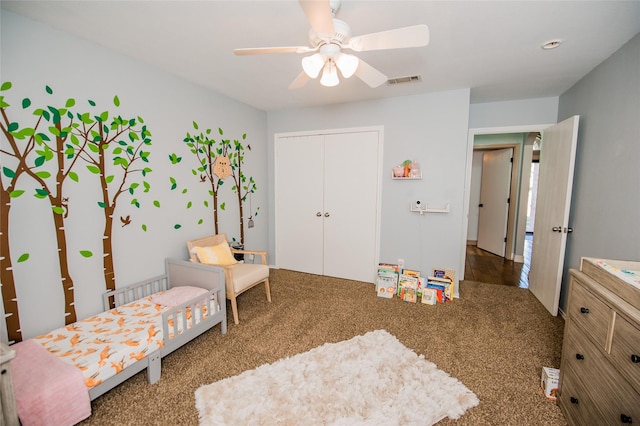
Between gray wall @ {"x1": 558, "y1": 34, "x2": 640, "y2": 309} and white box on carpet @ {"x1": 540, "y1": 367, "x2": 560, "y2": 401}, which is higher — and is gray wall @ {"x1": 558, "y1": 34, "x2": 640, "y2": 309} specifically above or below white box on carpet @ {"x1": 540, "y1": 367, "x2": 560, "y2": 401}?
above

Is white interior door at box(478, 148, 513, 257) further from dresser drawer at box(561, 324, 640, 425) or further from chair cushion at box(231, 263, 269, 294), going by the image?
chair cushion at box(231, 263, 269, 294)

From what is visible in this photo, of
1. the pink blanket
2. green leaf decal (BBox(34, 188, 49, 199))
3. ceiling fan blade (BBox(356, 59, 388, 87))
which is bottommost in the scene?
the pink blanket

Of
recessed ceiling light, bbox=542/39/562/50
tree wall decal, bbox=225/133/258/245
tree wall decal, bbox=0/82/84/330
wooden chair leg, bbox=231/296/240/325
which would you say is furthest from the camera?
tree wall decal, bbox=225/133/258/245

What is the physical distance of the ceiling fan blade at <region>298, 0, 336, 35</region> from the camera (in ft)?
3.65

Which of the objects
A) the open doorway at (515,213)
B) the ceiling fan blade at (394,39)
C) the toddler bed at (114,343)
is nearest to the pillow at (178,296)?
the toddler bed at (114,343)

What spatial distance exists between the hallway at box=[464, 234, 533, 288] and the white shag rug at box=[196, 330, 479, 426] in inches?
96.3

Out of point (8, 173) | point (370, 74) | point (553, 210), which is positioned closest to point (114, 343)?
point (8, 173)

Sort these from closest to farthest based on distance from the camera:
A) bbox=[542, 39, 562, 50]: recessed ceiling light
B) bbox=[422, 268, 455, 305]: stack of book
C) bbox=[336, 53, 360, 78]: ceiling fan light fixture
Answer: bbox=[336, 53, 360, 78]: ceiling fan light fixture, bbox=[542, 39, 562, 50]: recessed ceiling light, bbox=[422, 268, 455, 305]: stack of book

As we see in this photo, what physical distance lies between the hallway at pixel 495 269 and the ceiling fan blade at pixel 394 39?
349 cm

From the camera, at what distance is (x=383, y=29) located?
6.08 feet

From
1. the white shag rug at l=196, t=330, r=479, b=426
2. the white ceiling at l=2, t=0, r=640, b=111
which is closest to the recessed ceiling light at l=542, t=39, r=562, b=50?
the white ceiling at l=2, t=0, r=640, b=111

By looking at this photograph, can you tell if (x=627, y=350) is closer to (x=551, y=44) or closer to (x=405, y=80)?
(x=551, y=44)

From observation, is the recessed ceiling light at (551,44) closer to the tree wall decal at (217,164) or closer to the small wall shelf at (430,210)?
the small wall shelf at (430,210)

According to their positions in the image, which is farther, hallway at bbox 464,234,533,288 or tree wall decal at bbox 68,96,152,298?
hallway at bbox 464,234,533,288
